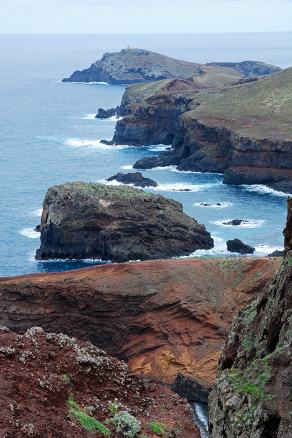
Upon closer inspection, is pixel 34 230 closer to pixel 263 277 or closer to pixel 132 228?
pixel 132 228

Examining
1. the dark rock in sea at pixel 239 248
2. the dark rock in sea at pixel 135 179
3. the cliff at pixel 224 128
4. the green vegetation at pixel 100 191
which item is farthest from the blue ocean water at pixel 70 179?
the green vegetation at pixel 100 191

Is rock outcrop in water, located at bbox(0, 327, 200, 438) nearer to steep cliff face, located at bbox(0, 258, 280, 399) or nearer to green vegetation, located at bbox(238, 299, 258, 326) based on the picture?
green vegetation, located at bbox(238, 299, 258, 326)

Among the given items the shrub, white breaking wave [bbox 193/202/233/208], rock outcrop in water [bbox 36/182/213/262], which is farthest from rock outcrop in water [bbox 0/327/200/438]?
white breaking wave [bbox 193/202/233/208]

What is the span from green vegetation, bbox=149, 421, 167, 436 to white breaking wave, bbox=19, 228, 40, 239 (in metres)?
55.3

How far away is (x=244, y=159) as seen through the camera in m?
113

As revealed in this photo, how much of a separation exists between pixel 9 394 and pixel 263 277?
29.8 metres

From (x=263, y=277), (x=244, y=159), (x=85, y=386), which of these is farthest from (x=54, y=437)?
(x=244, y=159)

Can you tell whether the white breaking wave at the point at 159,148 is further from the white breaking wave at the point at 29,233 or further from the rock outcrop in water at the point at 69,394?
the rock outcrop in water at the point at 69,394

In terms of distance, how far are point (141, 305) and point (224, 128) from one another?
234 feet

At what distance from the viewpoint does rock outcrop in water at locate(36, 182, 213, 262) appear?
76062mm

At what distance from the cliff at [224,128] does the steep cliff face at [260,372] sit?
83.7 metres

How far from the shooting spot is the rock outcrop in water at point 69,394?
80.2 feet

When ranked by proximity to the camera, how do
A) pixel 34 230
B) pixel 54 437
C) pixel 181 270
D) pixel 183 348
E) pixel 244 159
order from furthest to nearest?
1. pixel 244 159
2. pixel 34 230
3. pixel 181 270
4. pixel 183 348
5. pixel 54 437

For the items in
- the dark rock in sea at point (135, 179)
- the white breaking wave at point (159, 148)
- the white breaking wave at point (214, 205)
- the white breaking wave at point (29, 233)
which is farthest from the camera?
the white breaking wave at point (159, 148)
